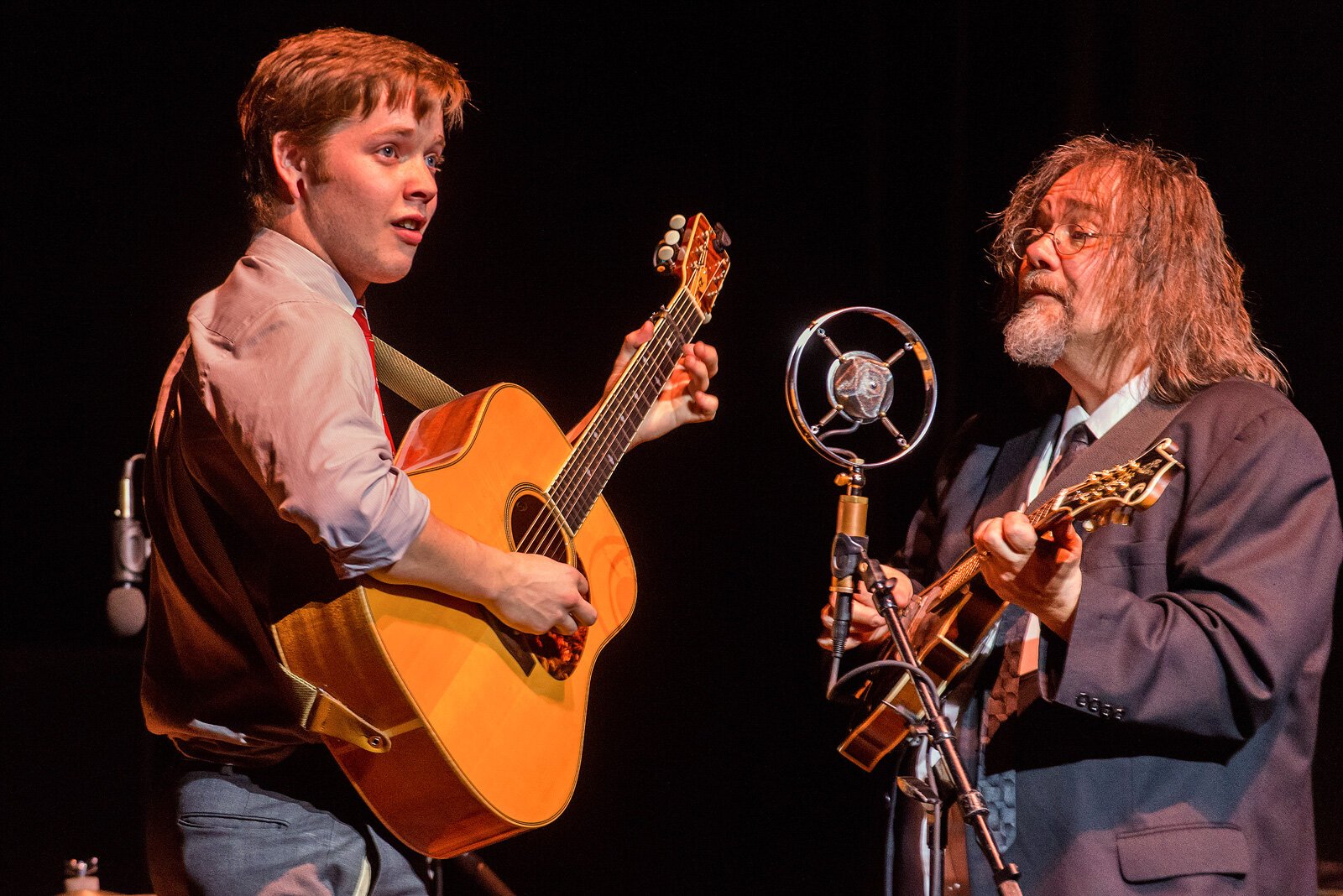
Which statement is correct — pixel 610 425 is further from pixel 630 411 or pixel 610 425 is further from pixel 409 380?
pixel 409 380

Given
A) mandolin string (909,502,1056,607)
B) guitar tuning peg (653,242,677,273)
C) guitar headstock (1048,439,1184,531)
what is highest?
guitar tuning peg (653,242,677,273)

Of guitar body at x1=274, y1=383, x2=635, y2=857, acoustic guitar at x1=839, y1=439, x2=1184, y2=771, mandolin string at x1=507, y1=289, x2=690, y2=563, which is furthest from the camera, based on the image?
mandolin string at x1=507, y1=289, x2=690, y2=563

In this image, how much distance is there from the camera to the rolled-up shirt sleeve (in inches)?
68.0

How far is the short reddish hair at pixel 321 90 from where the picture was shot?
6.77 feet

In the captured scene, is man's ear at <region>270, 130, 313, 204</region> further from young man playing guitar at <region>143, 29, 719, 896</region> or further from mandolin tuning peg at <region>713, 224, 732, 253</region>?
mandolin tuning peg at <region>713, 224, 732, 253</region>

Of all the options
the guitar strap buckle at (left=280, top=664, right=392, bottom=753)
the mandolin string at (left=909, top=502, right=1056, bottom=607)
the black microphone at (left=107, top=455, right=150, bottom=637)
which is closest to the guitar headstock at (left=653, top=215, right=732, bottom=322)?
the mandolin string at (left=909, top=502, right=1056, bottom=607)

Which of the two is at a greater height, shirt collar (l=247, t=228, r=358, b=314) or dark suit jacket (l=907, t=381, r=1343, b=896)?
shirt collar (l=247, t=228, r=358, b=314)

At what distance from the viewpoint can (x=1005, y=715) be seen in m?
2.43

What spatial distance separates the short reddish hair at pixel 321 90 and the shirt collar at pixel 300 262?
100 millimetres

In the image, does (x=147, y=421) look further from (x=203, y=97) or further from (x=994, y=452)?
(x=994, y=452)

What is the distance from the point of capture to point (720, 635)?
13.1 feet

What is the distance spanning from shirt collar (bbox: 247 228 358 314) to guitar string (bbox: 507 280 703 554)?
57 cm

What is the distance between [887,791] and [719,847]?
4.34 feet

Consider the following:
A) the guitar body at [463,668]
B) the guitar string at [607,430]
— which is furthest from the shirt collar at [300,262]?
the guitar string at [607,430]
